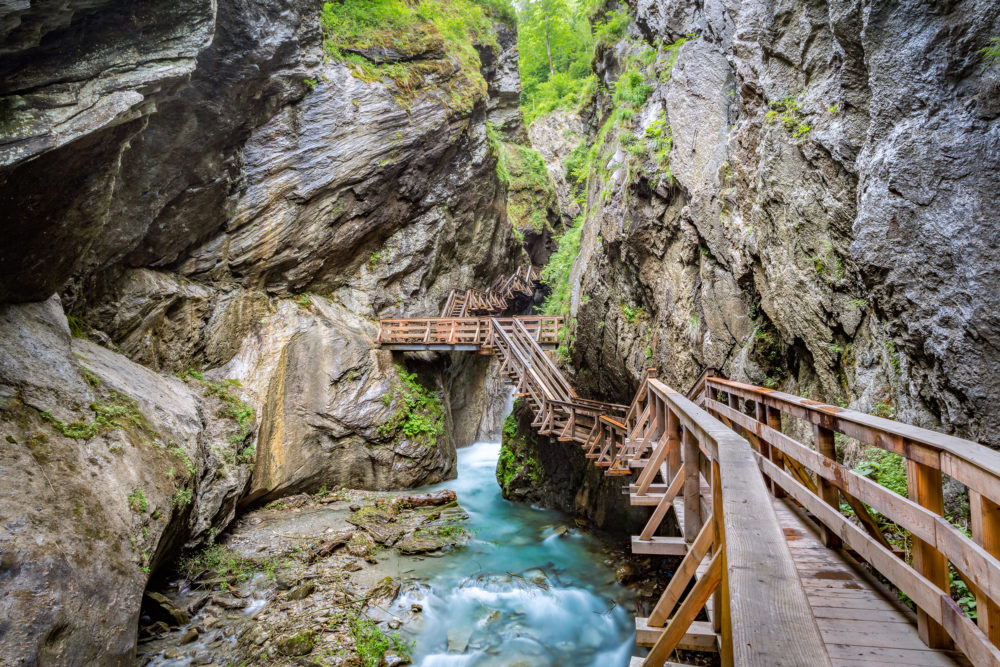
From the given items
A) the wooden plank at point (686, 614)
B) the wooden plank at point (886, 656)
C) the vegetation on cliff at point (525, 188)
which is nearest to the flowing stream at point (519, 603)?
the wooden plank at point (686, 614)

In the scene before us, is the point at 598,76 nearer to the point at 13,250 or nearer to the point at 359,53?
the point at 359,53

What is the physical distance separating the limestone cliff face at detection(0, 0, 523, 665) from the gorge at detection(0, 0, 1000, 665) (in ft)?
Result: 0.17

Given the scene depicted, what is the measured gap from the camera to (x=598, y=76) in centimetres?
1747

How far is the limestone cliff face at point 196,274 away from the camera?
5.12m

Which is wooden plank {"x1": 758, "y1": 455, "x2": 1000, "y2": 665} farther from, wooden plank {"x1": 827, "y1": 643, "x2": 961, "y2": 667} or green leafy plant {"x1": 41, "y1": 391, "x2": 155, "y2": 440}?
green leafy plant {"x1": 41, "y1": 391, "x2": 155, "y2": 440}

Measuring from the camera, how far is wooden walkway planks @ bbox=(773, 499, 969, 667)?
209 cm

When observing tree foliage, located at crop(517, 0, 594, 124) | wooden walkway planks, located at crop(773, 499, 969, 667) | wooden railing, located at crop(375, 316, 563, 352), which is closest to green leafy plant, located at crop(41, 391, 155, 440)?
wooden walkway planks, located at crop(773, 499, 969, 667)

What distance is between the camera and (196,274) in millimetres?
12891

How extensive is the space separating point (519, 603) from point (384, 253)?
41.9 feet

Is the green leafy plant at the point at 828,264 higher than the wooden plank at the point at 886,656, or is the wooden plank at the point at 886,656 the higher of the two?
the green leafy plant at the point at 828,264

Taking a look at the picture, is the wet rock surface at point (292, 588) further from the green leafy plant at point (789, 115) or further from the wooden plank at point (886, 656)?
the green leafy plant at point (789, 115)

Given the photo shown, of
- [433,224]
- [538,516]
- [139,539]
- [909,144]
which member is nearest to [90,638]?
[139,539]

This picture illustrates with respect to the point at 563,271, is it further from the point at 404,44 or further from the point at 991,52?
the point at 991,52

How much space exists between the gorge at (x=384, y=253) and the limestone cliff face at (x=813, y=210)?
1.4 inches
